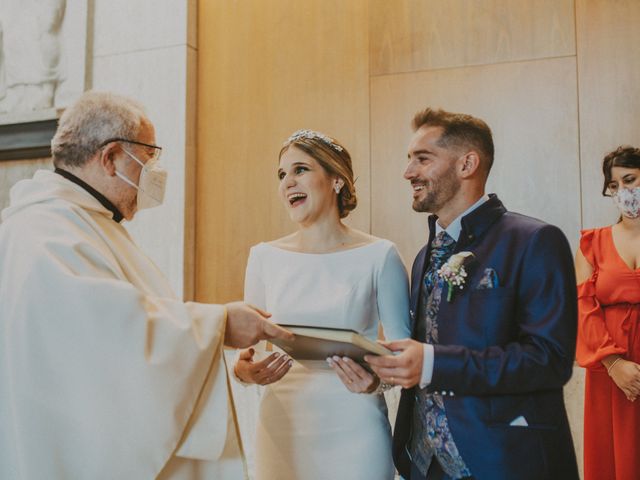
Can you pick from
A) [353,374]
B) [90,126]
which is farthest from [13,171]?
[353,374]

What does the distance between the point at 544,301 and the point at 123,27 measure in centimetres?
488

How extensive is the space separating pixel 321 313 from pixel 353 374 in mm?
519

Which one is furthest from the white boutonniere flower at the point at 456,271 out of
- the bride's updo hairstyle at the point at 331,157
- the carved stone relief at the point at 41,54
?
the carved stone relief at the point at 41,54

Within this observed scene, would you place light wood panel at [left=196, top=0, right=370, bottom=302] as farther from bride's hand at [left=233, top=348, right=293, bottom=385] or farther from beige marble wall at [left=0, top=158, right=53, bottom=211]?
bride's hand at [left=233, top=348, right=293, bottom=385]

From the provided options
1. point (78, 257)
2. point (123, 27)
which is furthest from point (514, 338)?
point (123, 27)

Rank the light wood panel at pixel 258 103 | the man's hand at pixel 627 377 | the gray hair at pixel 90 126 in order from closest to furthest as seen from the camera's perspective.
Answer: the gray hair at pixel 90 126 → the man's hand at pixel 627 377 → the light wood panel at pixel 258 103

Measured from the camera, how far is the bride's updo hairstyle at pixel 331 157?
3.02 m

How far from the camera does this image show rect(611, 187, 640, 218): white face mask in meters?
3.80

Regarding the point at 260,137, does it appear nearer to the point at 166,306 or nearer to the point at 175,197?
the point at 175,197

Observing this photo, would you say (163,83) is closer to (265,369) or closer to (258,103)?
(258,103)

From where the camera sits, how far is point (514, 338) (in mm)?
2105

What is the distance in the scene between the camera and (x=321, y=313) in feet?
9.36

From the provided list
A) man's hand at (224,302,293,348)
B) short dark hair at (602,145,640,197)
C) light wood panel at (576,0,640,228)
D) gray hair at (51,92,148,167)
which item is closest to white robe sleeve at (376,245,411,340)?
man's hand at (224,302,293,348)

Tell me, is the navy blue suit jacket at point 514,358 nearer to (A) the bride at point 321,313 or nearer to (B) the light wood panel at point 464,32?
(A) the bride at point 321,313
